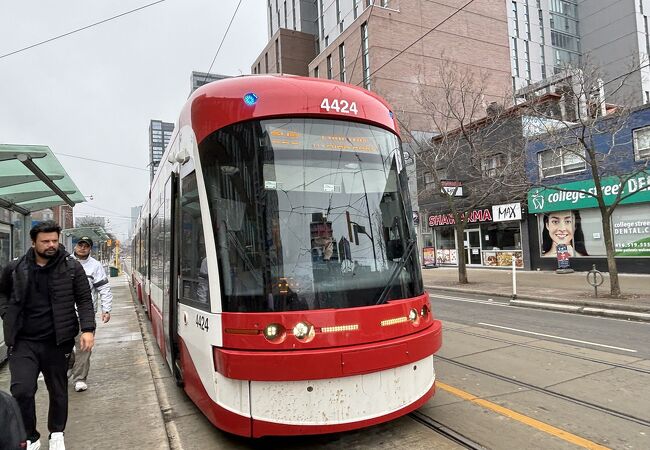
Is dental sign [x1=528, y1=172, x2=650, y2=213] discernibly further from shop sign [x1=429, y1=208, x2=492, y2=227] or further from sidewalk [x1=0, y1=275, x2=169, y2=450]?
sidewalk [x1=0, y1=275, x2=169, y2=450]

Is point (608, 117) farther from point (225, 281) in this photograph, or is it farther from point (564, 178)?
point (225, 281)

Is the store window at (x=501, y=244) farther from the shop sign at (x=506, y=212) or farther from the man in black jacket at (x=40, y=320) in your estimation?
the man in black jacket at (x=40, y=320)

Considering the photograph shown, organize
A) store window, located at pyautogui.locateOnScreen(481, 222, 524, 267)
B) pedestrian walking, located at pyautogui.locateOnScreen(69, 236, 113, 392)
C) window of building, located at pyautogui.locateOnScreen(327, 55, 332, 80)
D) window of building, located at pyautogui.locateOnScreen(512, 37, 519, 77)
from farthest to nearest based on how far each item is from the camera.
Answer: window of building, located at pyautogui.locateOnScreen(512, 37, 519, 77) → window of building, located at pyautogui.locateOnScreen(327, 55, 332, 80) → store window, located at pyautogui.locateOnScreen(481, 222, 524, 267) → pedestrian walking, located at pyautogui.locateOnScreen(69, 236, 113, 392)

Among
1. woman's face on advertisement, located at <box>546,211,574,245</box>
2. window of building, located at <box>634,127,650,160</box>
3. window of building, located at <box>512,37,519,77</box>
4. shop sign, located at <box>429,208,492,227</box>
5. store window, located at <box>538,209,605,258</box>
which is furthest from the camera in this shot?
window of building, located at <box>512,37,519,77</box>

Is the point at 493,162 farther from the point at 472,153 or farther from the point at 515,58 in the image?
the point at 515,58

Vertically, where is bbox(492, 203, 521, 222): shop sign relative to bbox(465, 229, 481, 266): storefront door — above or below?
above

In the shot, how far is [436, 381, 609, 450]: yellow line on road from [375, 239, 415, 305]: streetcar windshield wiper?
186 centimetres

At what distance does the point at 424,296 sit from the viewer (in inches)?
161

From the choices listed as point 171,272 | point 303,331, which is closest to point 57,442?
point 171,272

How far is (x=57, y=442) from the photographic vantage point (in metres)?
3.49

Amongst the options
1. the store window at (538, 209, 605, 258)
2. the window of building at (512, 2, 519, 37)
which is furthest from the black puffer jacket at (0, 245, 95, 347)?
the window of building at (512, 2, 519, 37)

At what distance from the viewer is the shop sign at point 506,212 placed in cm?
2209

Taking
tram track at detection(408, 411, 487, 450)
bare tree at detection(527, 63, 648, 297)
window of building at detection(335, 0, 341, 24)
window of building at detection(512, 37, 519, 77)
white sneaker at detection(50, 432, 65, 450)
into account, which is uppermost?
window of building at detection(335, 0, 341, 24)

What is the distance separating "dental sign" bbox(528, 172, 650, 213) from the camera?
1692cm
